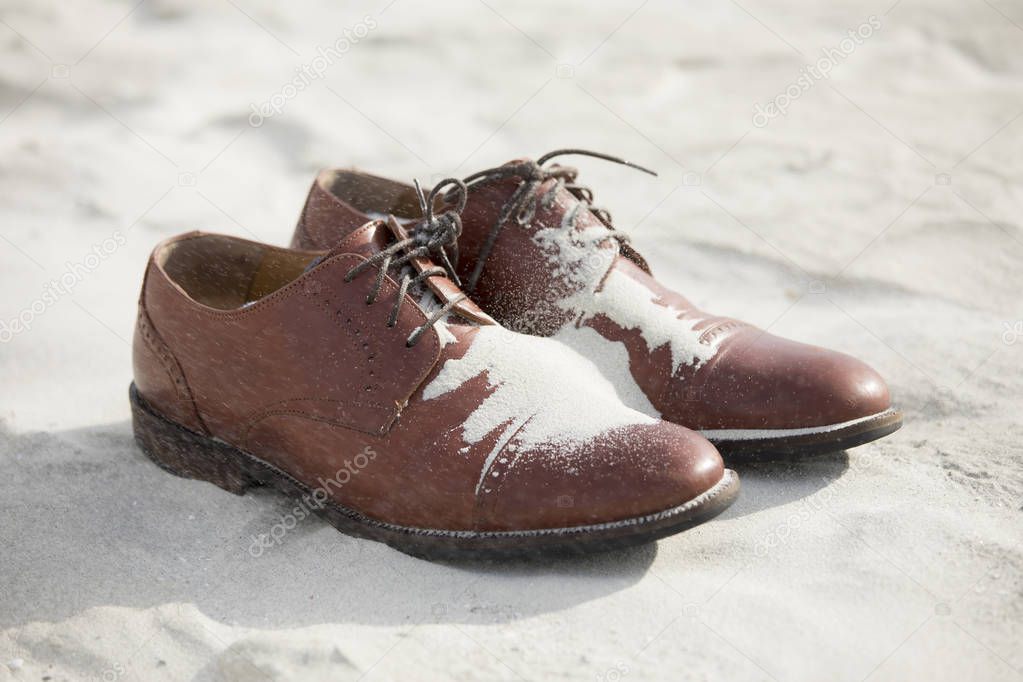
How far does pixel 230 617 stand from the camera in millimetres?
2021

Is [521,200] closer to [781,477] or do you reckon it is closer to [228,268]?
[228,268]

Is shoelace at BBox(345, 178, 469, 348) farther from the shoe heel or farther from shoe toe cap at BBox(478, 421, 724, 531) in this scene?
the shoe heel

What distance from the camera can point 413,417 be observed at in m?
2.12

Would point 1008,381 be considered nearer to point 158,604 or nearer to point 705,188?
point 705,188

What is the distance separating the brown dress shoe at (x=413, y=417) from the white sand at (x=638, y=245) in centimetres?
11

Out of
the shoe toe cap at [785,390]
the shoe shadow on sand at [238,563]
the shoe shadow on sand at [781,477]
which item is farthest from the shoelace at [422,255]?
the shoe shadow on sand at [781,477]

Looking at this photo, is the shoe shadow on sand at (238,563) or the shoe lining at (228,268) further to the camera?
the shoe lining at (228,268)

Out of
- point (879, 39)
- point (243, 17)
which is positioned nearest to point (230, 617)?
point (243, 17)

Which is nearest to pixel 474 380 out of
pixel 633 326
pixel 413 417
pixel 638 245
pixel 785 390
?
pixel 413 417

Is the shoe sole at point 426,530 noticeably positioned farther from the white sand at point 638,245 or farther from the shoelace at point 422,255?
the shoelace at point 422,255

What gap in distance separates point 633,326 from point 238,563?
1024 millimetres

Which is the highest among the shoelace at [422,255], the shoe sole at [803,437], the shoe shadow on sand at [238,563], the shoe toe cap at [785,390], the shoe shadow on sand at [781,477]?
the shoelace at [422,255]

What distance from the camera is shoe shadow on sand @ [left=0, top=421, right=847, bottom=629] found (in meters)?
2.03

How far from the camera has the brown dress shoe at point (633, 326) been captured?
2.37 metres
